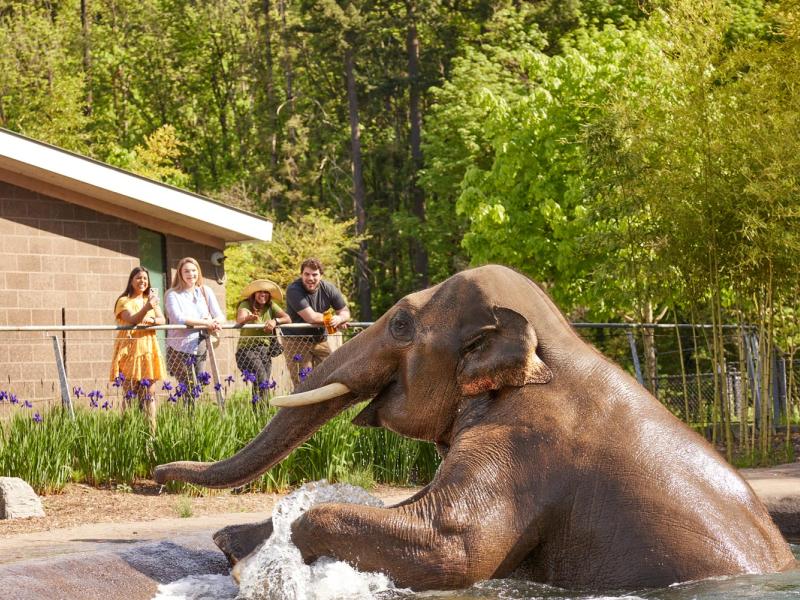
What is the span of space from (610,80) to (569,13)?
41.8 ft

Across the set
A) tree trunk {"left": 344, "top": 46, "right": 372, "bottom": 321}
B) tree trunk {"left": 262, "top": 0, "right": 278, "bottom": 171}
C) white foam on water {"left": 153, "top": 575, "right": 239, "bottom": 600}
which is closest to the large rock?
white foam on water {"left": 153, "top": 575, "right": 239, "bottom": 600}

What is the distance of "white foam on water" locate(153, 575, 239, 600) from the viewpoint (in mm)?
4513

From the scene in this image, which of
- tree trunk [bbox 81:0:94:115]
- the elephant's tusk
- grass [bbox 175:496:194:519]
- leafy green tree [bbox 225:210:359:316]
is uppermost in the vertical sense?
tree trunk [bbox 81:0:94:115]

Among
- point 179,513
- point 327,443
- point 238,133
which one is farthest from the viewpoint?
point 238,133

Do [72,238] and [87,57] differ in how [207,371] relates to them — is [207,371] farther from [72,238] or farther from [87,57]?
[87,57]

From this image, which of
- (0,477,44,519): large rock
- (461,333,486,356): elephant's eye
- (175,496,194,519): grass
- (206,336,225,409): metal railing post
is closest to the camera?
(461,333,486,356): elephant's eye

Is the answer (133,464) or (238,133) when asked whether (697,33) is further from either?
(238,133)

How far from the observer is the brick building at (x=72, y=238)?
16797 millimetres

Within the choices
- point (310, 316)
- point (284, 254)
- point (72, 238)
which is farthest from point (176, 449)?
point (284, 254)

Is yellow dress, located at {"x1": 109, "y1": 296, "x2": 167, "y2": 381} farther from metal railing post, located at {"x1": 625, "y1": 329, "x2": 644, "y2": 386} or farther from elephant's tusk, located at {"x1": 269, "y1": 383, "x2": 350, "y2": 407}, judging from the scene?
elephant's tusk, located at {"x1": 269, "y1": 383, "x2": 350, "y2": 407}

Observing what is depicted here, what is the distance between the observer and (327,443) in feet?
34.2

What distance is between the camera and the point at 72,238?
1792 centimetres

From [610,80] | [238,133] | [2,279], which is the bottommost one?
[2,279]

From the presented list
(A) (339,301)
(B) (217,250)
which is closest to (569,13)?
(B) (217,250)
